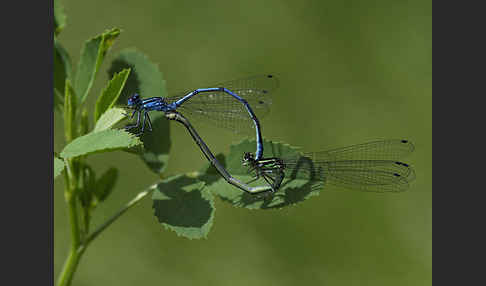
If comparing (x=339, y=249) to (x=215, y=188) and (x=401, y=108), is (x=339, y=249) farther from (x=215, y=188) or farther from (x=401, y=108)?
(x=215, y=188)

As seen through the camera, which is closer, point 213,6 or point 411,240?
point 411,240

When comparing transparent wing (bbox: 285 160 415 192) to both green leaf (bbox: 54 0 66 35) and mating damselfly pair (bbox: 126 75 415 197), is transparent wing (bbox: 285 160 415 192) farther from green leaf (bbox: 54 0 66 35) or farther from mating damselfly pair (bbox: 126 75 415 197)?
green leaf (bbox: 54 0 66 35)

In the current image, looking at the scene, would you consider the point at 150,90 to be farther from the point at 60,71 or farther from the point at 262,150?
the point at 262,150

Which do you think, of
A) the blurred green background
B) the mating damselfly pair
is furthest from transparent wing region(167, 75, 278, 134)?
the blurred green background

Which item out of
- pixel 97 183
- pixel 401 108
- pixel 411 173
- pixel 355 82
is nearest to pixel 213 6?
pixel 355 82

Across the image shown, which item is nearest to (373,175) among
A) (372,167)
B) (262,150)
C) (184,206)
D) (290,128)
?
(372,167)
